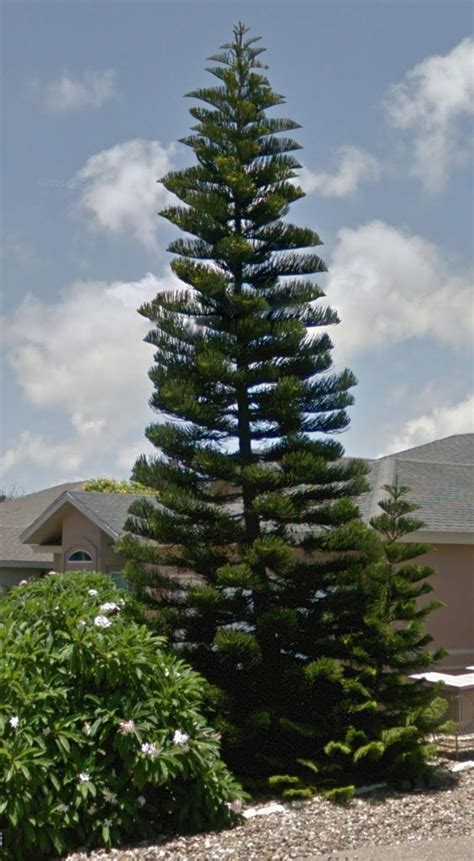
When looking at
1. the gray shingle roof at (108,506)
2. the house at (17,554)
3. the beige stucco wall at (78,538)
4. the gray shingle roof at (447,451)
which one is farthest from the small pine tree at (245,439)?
the house at (17,554)

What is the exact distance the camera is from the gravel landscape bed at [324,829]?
7.44 meters

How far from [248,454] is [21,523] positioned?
20.2 m

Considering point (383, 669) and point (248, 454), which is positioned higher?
point (248, 454)

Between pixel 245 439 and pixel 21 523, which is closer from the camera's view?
pixel 245 439

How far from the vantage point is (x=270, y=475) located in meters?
10.5

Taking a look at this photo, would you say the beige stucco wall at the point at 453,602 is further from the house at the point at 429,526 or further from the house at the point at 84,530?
the house at the point at 84,530

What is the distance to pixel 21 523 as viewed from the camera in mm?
29859

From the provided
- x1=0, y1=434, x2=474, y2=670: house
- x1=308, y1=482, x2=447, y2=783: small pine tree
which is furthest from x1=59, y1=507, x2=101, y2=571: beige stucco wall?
x1=308, y1=482, x2=447, y2=783: small pine tree

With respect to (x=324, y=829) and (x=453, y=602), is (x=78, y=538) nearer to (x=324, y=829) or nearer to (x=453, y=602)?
(x=453, y=602)

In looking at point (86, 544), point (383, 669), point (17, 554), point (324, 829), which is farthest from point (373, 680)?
point (17, 554)

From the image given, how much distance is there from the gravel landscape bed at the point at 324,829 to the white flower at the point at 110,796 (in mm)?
378

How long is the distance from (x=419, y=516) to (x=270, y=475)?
16.6 feet

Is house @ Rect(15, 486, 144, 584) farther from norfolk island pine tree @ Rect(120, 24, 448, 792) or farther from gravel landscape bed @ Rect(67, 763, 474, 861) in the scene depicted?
gravel landscape bed @ Rect(67, 763, 474, 861)

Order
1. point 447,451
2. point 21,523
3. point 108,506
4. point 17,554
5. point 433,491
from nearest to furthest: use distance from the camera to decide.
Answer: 1. point 433,491
2. point 108,506
3. point 447,451
4. point 17,554
5. point 21,523
